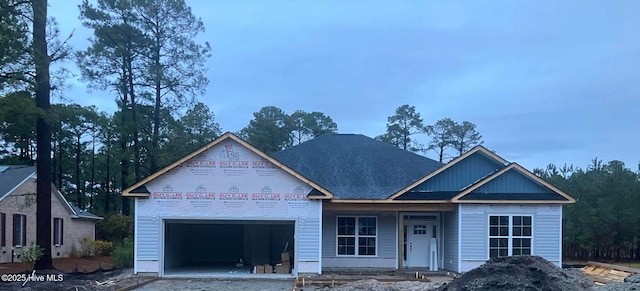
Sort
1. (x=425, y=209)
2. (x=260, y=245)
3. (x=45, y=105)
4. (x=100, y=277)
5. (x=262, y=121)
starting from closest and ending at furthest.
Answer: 1. (x=100, y=277)
2. (x=425, y=209)
3. (x=45, y=105)
4. (x=260, y=245)
5. (x=262, y=121)

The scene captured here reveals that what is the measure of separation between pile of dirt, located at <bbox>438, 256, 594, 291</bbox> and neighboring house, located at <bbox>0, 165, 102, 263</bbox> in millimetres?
18233

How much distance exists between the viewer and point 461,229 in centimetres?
2125

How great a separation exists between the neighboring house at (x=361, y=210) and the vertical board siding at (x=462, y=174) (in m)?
0.04

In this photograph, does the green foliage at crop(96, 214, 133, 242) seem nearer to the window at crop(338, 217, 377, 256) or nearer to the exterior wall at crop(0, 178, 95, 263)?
A: the exterior wall at crop(0, 178, 95, 263)

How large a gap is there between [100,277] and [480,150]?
13.8 metres

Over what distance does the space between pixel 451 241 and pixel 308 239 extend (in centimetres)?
517

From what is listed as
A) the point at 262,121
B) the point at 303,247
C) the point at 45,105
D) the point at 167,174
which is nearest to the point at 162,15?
the point at 262,121

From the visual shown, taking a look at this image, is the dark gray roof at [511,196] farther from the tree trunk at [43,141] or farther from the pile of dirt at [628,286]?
the tree trunk at [43,141]

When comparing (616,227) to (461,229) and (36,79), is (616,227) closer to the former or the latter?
(461,229)

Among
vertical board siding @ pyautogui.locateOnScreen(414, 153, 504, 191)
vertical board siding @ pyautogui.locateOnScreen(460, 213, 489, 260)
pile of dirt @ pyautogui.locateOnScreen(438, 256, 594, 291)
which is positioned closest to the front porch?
vertical board siding @ pyautogui.locateOnScreen(414, 153, 504, 191)

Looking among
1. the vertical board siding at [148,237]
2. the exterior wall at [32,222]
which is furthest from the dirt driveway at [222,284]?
the exterior wall at [32,222]

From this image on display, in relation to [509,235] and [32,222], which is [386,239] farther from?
[32,222]

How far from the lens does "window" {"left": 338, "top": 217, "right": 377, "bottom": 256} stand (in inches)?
904

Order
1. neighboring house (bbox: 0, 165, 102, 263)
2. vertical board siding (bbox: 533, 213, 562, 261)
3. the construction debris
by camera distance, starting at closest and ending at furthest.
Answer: the construction debris, vertical board siding (bbox: 533, 213, 562, 261), neighboring house (bbox: 0, 165, 102, 263)
